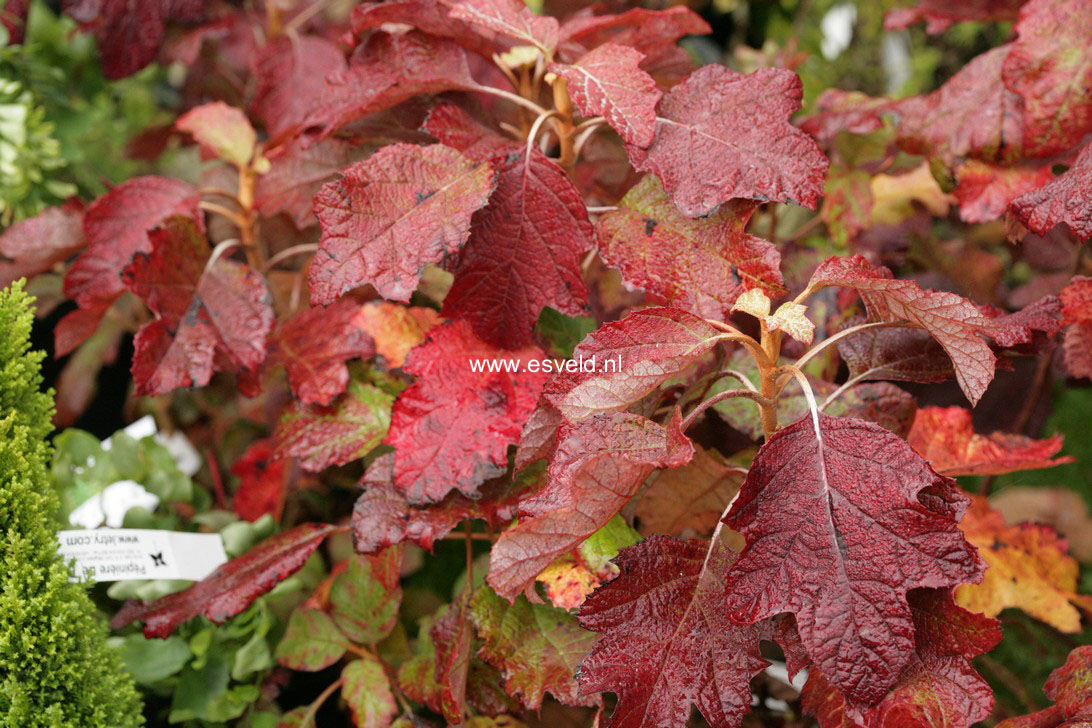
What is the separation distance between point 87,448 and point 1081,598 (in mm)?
1098

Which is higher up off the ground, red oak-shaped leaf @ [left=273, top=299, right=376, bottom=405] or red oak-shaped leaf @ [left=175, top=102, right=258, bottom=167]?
red oak-shaped leaf @ [left=175, top=102, right=258, bottom=167]

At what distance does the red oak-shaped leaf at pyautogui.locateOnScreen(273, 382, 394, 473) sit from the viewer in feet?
2.71

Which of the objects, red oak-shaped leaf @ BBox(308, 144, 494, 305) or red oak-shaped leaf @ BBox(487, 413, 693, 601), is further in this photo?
red oak-shaped leaf @ BBox(308, 144, 494, 305)

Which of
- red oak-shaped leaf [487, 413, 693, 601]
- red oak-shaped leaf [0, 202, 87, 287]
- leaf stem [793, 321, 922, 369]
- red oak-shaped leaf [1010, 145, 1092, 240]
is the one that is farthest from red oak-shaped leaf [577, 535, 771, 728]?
red oak-shaped leaf [0, 202, 87, 287]

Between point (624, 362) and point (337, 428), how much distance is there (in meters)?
0.35

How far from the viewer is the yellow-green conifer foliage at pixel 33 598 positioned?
2.13 ft

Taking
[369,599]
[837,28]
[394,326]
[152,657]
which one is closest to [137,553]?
[152,657]

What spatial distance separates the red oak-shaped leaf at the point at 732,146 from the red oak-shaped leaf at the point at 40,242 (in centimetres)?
68

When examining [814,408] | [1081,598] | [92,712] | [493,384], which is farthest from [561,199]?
[1081,598]

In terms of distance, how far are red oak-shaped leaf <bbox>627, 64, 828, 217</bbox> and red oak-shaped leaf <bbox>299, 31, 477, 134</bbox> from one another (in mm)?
207

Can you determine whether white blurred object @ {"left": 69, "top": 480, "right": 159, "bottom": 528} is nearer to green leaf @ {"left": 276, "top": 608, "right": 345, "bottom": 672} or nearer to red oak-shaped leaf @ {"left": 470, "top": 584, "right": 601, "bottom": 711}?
green leaf @ {"left": 276, "top": 608, "right": 345, "bottom": 672}

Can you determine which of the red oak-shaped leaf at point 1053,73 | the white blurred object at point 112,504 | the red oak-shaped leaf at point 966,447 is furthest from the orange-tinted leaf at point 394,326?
the red oak-shaped leaf at point 1053,73

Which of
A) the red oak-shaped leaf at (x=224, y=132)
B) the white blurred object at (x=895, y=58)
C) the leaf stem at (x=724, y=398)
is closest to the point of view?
the leaf stem at (x=724, y=398)

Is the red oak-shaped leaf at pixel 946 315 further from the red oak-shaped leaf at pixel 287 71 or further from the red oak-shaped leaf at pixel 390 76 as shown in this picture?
the red oak-shaped leaf at pixel 287 71
